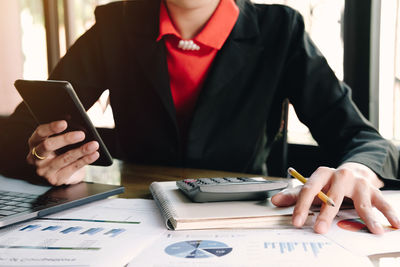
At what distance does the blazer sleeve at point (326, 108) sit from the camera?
0.93 metres

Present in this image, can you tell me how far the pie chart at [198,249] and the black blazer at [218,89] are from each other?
2.05ft

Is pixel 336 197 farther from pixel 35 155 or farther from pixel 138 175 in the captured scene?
pixel 35 155

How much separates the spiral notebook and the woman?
1.63 feet

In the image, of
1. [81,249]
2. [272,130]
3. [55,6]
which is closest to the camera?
[81,249]

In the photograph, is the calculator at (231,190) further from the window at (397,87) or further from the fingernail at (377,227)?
the window at (397,87)

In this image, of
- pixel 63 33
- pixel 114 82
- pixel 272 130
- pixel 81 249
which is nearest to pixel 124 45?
pixel 114 82

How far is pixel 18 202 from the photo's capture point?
72cm

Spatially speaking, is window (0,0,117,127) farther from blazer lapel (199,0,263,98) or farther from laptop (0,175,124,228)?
laptop (0,175,124,228)

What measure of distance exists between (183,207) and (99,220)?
0.43 feet

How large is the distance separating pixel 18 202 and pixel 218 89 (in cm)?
64

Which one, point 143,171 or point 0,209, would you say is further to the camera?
point 143,171

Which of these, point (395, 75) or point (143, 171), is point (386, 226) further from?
point (395, 75)

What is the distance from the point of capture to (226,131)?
1.24 meters

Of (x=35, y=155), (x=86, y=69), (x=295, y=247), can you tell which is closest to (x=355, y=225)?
(x=295, y=247)
